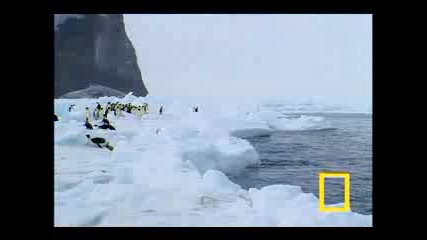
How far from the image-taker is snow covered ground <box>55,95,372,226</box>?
274 cm

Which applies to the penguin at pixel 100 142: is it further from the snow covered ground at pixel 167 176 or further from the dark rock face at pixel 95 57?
the dark rock face at pixel 95 57

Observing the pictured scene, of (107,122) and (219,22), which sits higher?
(219,22)

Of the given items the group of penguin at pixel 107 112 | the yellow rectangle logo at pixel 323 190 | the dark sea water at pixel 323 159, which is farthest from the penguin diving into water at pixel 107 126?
the yellow rectangle logo at pixel 323 190

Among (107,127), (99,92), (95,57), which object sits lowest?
(107,127)

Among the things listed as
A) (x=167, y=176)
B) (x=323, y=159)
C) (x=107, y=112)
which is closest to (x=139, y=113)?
(x=107, y=112)

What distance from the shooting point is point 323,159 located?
278cm

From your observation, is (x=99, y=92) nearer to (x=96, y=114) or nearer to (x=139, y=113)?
(x=96, y=114)

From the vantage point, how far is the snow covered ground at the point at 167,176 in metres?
2.74

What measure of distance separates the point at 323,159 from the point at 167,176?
2.54 feet

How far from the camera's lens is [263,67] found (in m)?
2.82

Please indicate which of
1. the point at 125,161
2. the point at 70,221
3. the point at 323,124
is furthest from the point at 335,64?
the point at 70,221

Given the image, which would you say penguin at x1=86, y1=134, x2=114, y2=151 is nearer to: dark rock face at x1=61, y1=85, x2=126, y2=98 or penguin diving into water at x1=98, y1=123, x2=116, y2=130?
penguin diving into water at x1=98, y1=123, x2=116, y2=130

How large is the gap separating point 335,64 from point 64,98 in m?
1.36
